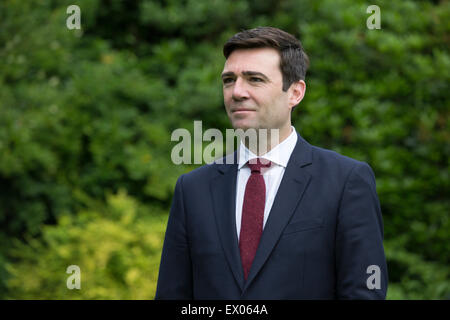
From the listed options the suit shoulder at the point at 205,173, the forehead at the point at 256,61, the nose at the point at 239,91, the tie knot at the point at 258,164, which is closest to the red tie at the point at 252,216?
the tie knot at the point at 258,164

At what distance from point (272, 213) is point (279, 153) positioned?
31cm

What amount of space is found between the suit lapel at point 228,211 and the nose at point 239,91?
36 centimetres

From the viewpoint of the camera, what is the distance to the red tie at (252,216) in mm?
2303

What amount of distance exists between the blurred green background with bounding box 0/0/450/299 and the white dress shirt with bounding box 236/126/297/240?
3.21 metres

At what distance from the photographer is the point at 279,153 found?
8.11 ft

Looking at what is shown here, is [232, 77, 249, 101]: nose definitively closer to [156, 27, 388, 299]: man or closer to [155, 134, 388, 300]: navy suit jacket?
[156, 27, 388, 299]: man

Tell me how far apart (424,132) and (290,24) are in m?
2.55

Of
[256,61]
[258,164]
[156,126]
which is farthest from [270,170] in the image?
[156,126]

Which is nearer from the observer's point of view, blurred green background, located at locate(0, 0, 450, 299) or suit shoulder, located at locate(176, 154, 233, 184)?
suit shoulder, located at locate(176, 154, 233, 184)

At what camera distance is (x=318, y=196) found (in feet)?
7.54

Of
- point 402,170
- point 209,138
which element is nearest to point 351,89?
point 402,170

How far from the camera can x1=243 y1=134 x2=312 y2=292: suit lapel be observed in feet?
7.31

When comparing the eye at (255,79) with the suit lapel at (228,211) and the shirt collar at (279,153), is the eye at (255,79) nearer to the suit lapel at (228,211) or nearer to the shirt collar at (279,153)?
the shirt collar at (279,153)

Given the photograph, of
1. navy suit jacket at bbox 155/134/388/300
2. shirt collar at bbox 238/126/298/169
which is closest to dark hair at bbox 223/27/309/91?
shirt collar at bbox 238/126/298/169
